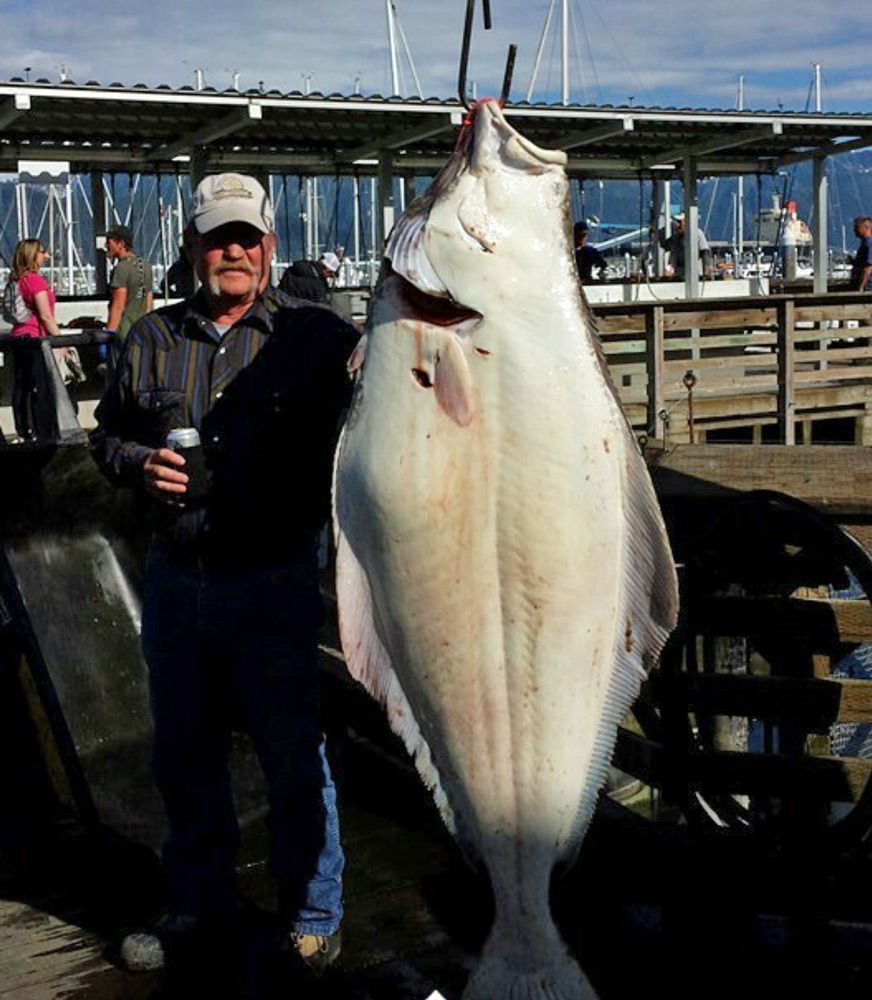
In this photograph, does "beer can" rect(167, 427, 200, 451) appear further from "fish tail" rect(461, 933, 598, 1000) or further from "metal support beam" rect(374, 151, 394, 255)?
"metal support beam" rect(374, 151, 394, 255)

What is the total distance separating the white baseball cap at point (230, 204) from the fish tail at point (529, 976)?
1677 mm

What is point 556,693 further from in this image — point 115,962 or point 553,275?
point 115,962

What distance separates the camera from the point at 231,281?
3074 mm

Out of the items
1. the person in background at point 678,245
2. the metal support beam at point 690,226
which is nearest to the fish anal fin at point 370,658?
the metal support beam at point 690,226

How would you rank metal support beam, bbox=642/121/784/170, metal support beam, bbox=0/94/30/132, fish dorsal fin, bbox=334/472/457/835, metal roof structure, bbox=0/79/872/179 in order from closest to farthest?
1. fish dorsal fin, bbox=334/472/457/835
2. metal support beam, bbox=0/94/30/132
3. metal roof structure, bbox=0/79/872/179
4. metal support beam, bbox=642/121/784/170

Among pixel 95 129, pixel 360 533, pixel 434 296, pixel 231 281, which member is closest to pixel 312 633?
pixel 231 281

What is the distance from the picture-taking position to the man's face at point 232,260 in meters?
3.04

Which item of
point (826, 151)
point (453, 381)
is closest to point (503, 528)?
point (453, 381)

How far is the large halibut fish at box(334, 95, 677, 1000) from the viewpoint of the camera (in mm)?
2084

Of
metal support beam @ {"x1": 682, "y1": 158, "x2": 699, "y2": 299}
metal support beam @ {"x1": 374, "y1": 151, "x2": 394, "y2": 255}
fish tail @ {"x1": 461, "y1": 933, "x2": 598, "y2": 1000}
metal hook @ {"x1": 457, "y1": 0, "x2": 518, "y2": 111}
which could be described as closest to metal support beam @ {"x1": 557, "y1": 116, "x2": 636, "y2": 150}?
metal support beam @ {"x1": 374, "y1": 151, "x2": 394, "y2": 255}

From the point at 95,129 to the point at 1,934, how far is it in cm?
1485

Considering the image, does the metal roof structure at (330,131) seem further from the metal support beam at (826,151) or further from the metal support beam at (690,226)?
the metal support beam at (690,226)

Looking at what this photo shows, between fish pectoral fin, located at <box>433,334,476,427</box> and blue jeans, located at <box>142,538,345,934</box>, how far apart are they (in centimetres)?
117

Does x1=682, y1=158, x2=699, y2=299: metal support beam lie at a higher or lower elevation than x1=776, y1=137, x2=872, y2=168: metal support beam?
lower
